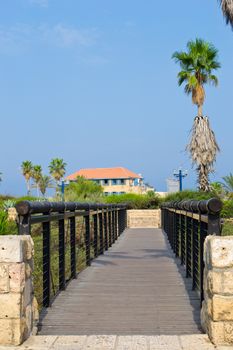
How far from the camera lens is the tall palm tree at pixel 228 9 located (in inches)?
848

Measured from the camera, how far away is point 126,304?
761cm

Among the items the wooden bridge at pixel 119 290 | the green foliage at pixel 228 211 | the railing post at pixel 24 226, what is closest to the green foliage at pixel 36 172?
the green foliage at pixel 228 211

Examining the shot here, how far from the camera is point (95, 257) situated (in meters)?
13.2

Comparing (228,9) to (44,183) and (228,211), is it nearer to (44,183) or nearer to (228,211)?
(228,211)

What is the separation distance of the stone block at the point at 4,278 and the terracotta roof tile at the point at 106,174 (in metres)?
104

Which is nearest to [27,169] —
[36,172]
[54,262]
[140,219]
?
[36,172]

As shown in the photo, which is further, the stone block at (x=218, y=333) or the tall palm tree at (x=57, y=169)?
the tall palm tree at (x=57, y=169)

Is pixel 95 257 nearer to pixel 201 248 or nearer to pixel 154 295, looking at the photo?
pixel 154 295

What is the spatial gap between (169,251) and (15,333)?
10.7 meters

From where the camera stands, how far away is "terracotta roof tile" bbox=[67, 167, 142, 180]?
111 meters

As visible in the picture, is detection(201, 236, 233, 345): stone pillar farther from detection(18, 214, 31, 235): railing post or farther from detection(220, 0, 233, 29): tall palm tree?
detection(220, 0, 233, 29): tall palm tree

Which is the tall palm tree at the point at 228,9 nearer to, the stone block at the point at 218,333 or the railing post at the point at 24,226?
the railing post at the point at 24,226

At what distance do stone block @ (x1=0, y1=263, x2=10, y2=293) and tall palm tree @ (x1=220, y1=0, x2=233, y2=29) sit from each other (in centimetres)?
1817

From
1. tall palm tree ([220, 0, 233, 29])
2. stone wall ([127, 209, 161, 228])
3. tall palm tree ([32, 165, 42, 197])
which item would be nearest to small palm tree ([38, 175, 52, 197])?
tall palm tree ([32, 165, 42, 197])
